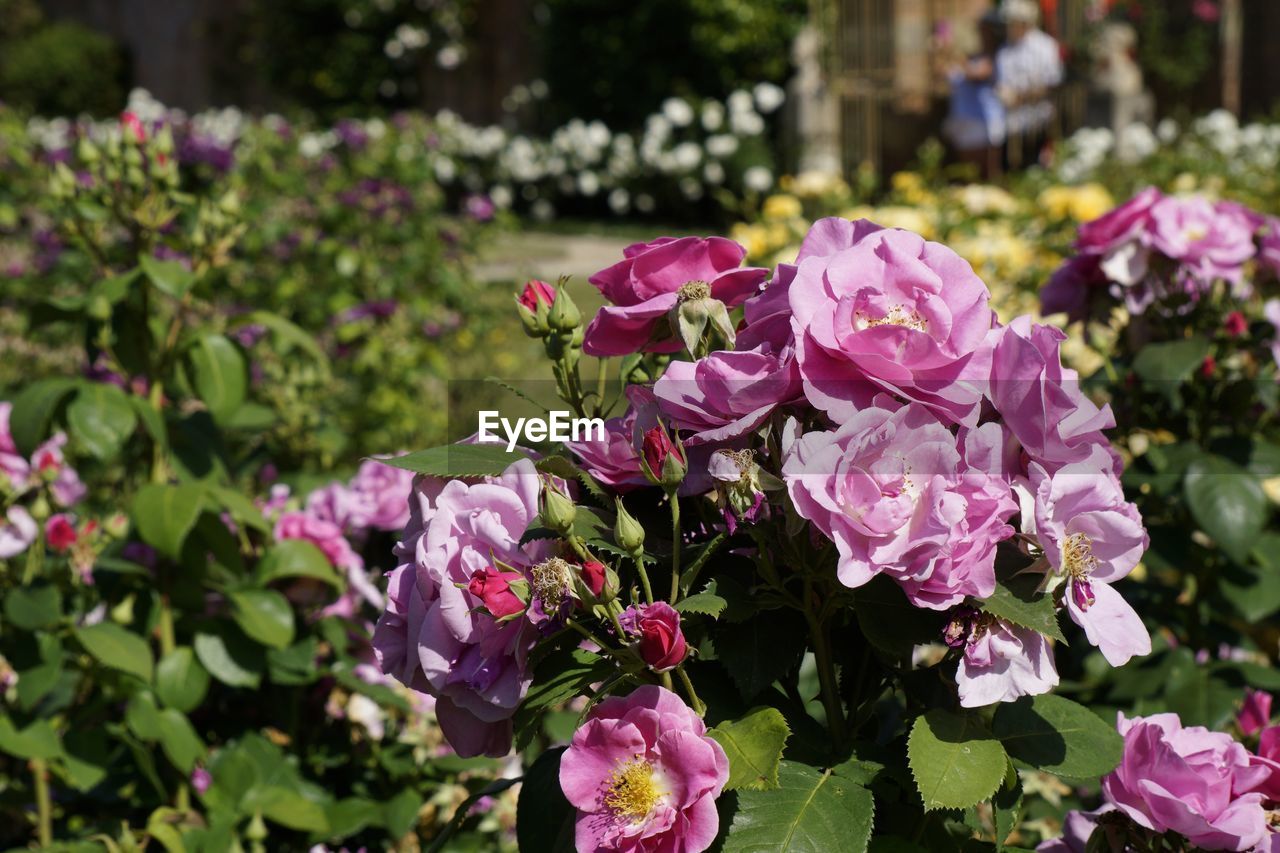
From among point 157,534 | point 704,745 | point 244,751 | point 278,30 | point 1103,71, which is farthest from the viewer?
point 278,30

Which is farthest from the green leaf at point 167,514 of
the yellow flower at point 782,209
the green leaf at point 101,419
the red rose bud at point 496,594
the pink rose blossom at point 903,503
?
the yellow flower at point 782,209

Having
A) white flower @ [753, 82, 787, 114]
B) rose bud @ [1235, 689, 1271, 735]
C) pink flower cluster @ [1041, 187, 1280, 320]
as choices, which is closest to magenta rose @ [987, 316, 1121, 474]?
rose bud @ [1235, 689, 1271, 735]

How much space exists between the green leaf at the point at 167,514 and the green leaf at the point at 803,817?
945 mm

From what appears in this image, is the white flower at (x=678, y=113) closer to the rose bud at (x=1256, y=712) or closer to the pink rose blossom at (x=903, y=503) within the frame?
the rose bud at (x=1256, y=712)

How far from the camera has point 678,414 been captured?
0.81 metres

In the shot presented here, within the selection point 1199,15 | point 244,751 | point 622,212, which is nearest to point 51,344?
point 244,751

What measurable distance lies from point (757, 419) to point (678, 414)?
0.18ft

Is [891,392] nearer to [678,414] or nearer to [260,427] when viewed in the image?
[678,414]

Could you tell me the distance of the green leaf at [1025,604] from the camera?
763 millimetres

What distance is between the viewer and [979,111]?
8531 millimetres

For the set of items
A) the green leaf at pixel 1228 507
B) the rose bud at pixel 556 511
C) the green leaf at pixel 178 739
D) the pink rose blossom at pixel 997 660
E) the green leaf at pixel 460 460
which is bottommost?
the green leaf at pixel 178 739

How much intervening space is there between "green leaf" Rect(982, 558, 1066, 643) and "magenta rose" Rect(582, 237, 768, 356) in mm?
266

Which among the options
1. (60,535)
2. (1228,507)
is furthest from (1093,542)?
(60,535)

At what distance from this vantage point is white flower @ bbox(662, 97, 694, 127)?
884 centimetres
